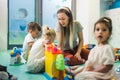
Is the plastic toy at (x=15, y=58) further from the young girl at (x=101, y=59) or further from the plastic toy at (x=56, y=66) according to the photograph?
the young girl at (x=101, y=59)

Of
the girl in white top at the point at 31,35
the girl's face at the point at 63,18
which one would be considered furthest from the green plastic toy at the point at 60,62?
the girl in white top at the point at 31,35

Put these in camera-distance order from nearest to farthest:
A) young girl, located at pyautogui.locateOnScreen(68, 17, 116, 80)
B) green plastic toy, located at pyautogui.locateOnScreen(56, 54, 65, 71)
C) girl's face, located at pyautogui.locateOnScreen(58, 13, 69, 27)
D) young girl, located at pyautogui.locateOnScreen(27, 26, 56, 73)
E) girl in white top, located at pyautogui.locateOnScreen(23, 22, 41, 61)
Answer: young girl, located at pyautogui.locateOnScreen(68, 17, 116, 80)
green plastic toy, located at pyautogui.locateOnScreen(56, 54, 65, 71)
young girl, located at pyautogui.locateOnScreen(27, 26, 56, 73)
girl's face, located at pyautogui.locateOnScreen(58, 13, 69, 27)
girl in white top, located at pyautogui.locateOnScreen(23, 22, 41, 61)

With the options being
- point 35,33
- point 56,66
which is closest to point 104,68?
point 56,66

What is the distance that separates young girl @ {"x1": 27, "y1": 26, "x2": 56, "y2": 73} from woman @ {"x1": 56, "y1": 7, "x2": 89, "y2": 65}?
32 centimetres

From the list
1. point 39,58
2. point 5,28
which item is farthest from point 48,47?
point 5,28

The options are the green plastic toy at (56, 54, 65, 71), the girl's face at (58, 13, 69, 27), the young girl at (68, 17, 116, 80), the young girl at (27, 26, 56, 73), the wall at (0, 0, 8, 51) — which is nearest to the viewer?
the young girl at (68, 17, 116, 80)

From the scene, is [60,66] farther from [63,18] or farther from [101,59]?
[63,18]

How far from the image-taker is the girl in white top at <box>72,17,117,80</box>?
4.33 ft

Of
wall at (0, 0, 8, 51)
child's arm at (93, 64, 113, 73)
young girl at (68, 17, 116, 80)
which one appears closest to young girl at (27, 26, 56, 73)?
young girl at (68, 17, 116, 80)

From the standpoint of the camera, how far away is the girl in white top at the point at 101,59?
1.32 metres

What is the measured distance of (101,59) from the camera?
1.35 m

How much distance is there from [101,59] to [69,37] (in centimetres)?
101

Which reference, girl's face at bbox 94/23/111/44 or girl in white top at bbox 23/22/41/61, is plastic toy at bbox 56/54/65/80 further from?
girl in white top at bbox 23/22/41/61

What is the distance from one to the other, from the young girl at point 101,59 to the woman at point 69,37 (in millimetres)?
798
